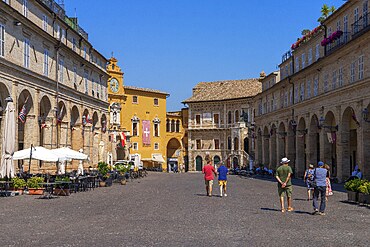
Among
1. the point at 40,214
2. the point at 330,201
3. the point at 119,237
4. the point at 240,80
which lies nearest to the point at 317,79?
the point at 330,201

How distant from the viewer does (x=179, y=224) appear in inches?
545

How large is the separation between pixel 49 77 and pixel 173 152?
53236 millimetres

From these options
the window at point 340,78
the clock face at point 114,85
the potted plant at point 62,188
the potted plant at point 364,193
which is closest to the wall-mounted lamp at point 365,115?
the window at point 340,78

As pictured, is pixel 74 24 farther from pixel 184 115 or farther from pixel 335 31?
pixel 184 115

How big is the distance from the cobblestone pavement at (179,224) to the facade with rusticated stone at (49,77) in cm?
1217

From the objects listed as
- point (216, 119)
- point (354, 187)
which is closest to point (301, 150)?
point (354, 187)

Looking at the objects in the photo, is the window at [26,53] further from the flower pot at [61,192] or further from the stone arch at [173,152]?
the stone arch at [173,152]

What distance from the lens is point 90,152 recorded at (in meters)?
47.8

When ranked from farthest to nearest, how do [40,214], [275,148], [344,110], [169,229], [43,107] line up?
[275,148], [43,107], [344,110], [40,214], [169,229]

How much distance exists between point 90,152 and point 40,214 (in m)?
31.5

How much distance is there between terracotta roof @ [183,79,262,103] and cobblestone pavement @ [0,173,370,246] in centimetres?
6098

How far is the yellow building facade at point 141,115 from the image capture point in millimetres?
73250

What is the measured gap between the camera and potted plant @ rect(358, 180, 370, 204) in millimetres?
19312

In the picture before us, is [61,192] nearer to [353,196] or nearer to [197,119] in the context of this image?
[353,196]
